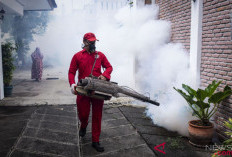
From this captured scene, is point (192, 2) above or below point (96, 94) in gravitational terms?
above

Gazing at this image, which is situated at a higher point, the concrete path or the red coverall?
the red coverall

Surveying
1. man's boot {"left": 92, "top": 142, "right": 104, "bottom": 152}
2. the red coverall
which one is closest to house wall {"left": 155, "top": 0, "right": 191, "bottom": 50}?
the red coverall

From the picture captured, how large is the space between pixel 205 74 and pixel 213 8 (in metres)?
1.42

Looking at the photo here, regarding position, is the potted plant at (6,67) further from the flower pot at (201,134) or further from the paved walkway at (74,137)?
the flower pot at (201,134)

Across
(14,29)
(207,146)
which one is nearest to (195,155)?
(207,146)

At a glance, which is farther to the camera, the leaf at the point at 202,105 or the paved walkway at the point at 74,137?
the leaf at the point at 202,105

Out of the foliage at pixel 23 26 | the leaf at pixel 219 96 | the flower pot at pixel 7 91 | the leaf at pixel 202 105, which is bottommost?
the flower pot at pixel 7 91

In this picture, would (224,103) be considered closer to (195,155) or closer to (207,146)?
(207,146)

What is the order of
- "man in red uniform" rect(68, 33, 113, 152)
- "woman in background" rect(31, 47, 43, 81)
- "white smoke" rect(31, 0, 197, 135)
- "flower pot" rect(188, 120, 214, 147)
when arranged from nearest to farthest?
"man in red uniform" rect(68, 33, 113, 152), "flower pot" rect(188, 120, 214, 147), "white smoke" rect(31, 0, 197, 135), "woman in background" rect(31, 47, 43, 81)

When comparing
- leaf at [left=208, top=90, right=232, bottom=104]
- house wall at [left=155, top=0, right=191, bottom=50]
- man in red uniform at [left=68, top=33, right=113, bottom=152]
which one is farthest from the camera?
house wall at [left=155, top=0, right=191, bottom=50]

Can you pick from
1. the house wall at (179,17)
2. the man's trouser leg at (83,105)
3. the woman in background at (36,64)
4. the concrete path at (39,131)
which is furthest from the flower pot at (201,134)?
the woman in background at (36,64)

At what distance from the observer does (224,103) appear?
16.3ft

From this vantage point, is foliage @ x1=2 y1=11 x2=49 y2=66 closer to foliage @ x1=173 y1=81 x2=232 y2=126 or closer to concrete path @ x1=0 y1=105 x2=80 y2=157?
concrete path @ x1=0 y1=105 x2=80 y2=157

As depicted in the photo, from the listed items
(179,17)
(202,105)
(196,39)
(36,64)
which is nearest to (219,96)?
(202,105)
